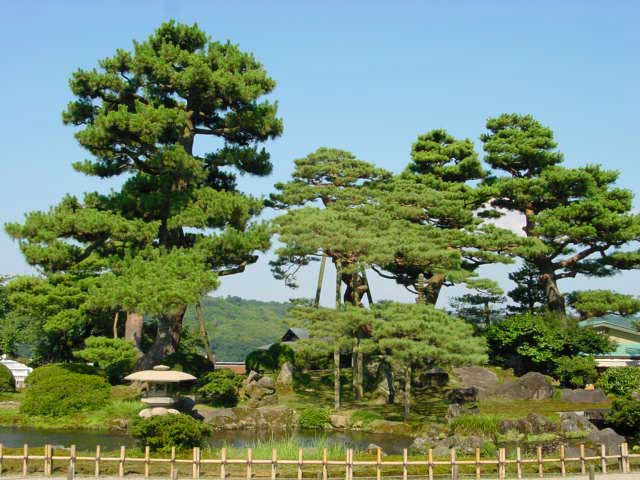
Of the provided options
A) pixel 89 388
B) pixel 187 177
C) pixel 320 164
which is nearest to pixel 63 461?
pixel 89 388

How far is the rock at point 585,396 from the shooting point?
31938mm

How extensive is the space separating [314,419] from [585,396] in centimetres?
1284

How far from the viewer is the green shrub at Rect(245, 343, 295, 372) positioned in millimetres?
35562

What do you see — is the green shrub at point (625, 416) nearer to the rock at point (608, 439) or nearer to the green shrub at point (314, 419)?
the rock at point (608, 439)

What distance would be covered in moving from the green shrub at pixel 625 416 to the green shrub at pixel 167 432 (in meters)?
14.3

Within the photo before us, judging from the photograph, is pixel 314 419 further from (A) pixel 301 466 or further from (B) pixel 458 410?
(A) pixel 301 466

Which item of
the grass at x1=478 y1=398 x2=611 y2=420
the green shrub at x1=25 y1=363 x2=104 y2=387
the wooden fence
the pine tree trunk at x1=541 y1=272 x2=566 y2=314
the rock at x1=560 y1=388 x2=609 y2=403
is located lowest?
the wooden fence

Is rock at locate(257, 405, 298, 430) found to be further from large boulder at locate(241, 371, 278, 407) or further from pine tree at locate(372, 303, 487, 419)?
pine tree at locate(372, 303, 487, 419)

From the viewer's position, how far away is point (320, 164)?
38.8 meters

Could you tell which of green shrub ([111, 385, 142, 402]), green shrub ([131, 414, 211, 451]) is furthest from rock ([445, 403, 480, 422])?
green shrub ([111, 385, 142, 402])

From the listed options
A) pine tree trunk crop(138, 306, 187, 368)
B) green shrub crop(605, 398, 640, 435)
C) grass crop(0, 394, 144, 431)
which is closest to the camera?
green shrub crop(605, 398, 640, 435)

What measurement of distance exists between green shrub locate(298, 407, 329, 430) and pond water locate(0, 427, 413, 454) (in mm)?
1173

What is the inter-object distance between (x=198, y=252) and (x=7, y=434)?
10.1m

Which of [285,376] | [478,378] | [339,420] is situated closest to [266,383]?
[285,376]
